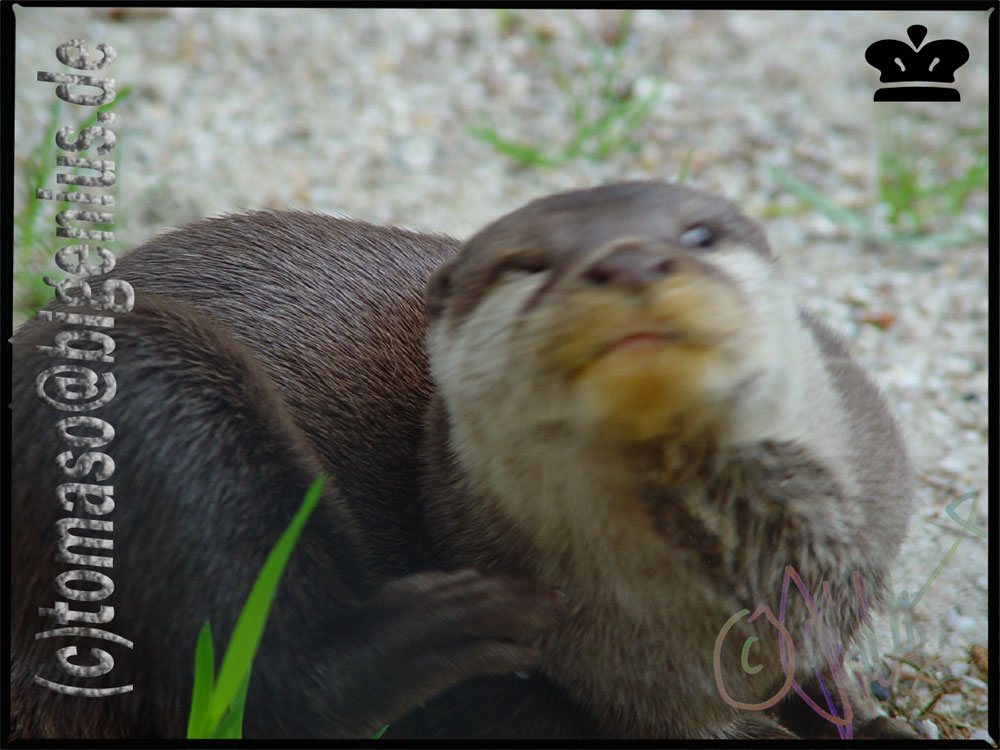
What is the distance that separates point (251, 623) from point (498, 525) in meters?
0.29

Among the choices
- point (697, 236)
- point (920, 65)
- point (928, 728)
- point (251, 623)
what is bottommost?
point (928, 728)

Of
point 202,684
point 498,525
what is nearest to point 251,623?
point 202,684

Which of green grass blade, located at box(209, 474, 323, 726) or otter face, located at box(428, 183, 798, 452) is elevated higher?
otter face, located at box(428, 183, 798, 452)

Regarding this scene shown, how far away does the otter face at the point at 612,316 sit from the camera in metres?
0.95

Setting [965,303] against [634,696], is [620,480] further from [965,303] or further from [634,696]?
[965,303]

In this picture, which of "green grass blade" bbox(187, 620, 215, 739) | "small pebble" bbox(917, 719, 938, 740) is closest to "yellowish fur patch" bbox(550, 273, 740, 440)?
"green grass blade" bbox(187, 620, 215, 739)

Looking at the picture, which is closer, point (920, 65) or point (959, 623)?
point (920, 65)

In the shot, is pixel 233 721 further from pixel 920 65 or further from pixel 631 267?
pixel 920 65

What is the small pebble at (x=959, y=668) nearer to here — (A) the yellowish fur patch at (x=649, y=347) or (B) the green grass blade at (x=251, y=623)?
(A) the yellowish fur patch at (x=649, y=347)

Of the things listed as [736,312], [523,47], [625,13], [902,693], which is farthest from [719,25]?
[736,312]

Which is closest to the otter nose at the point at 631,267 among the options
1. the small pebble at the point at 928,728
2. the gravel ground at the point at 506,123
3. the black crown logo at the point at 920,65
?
the black crown logo at the point at 920,65

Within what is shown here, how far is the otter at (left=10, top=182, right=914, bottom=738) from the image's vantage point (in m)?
1.13

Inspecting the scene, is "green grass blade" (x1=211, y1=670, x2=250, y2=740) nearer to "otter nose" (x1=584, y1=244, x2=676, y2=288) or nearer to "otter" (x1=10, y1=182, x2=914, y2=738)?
"otter" (x1=10, y1=182, x2=914, y2=738)

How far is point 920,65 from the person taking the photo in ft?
4.02
